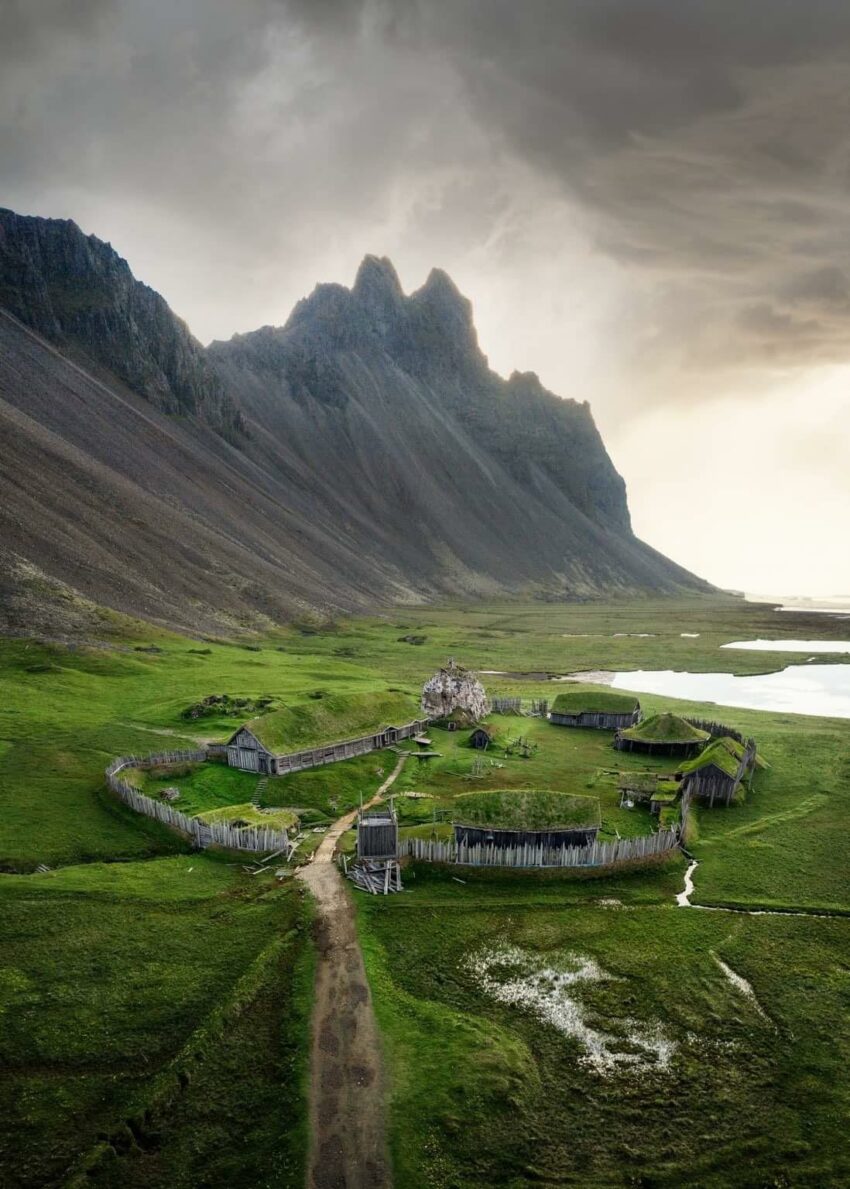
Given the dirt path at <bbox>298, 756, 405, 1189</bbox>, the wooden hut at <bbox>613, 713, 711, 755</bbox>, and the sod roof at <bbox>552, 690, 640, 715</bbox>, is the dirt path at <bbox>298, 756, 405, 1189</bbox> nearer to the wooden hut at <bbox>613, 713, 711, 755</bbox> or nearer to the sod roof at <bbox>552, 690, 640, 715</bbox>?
the wooden hut at <bbox>613, 713, 711, 755</bbox>

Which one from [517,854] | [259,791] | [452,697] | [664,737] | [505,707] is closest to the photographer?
→ [517,854]

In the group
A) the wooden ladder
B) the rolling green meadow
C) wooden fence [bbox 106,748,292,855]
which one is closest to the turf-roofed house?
the wooden ladder

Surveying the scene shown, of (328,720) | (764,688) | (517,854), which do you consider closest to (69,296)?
(328,720)

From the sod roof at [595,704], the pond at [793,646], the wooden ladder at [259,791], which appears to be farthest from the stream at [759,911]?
the pond at [793,646]

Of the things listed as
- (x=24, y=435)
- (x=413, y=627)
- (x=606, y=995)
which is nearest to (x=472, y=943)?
(x=606, y=995)

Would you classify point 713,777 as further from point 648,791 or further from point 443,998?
point 443,998

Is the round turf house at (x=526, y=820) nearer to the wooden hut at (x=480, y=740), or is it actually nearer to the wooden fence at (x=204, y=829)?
the wooden fence at (x=204, y=829)
